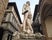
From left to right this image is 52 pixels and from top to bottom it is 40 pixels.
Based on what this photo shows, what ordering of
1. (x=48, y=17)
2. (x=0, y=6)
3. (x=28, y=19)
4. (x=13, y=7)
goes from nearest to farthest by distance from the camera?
(x=28, y=19)
(x=48, y=17)
(x=0, y=6)
(x=13, y=7)

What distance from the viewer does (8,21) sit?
1127 centimetres

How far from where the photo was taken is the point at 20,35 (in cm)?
421

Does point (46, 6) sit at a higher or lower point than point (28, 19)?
higher

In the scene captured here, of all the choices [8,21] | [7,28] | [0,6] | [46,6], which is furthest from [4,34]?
[46,6]

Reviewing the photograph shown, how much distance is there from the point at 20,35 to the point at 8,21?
7198 mm

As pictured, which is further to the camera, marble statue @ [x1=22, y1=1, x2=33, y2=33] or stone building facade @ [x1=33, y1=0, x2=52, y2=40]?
stone building facade @ [x1=33, y1=0, x2=52, y2=40]

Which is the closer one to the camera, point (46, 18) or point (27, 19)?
point (27, 19)

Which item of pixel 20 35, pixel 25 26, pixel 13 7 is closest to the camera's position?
pixel 20 35

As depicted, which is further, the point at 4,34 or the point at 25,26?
the point at 4,34

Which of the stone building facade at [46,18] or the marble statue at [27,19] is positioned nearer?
the marble statue at [27,19]

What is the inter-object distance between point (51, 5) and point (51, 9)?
0.40 meters

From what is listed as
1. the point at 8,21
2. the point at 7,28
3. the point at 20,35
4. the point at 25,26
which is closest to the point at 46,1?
the point at 25,26

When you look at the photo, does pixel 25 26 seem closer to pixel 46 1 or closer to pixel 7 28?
pixel 46 1

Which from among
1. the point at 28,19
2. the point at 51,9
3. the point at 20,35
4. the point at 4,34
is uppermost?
the point at 51,9
